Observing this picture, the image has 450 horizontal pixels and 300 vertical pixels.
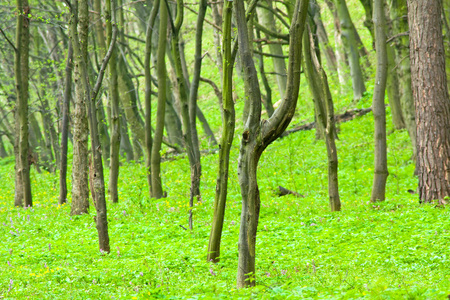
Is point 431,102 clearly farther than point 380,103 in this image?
No

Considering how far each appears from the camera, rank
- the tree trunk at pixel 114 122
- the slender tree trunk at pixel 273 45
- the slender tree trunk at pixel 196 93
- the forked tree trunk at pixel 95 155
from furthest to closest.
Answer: the slender tree trunk at pixel 273 45
the tree trunk at pixel 114 122
the slender tree trunk at pixel 196 93
the forked tree trunk at pixel 95 155

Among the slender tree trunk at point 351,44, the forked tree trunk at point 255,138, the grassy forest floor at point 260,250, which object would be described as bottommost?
the grassy forest floor at point 260,250

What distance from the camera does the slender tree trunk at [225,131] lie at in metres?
5.12

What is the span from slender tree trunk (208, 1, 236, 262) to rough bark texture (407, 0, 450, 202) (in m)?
4.41

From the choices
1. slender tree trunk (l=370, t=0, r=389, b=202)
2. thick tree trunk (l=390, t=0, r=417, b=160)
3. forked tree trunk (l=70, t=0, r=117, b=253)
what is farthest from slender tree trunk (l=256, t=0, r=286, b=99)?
forked tree trunk (l=70, t=0, r=117, b=253)

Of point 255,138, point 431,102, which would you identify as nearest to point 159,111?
point 431,102

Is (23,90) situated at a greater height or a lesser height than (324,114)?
greater

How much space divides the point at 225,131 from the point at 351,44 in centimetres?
1367

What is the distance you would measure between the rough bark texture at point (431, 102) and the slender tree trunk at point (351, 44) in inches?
318

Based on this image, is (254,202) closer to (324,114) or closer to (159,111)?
(324,114)

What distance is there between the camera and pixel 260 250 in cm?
632

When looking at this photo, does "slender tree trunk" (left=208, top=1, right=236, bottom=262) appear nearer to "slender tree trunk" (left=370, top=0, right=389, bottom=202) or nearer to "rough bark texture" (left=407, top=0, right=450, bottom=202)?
"slender tree trunk" (left=370, top=0, right=389, bottom=202)

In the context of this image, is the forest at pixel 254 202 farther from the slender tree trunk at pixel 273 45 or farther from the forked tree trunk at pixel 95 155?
the slender tree trunk at pixel 273 45

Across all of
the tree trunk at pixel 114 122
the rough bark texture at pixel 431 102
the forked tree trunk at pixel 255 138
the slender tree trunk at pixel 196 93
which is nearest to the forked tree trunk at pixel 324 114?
the rough bark texture at pixel 431 102
